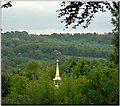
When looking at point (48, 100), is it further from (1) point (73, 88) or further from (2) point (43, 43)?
(2) point (43, 43)

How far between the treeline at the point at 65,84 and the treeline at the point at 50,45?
59mm

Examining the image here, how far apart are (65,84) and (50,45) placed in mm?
300

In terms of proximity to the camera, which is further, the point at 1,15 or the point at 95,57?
the point at 95,57

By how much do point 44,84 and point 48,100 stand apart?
13cm

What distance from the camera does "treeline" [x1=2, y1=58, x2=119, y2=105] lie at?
2516 millimetres

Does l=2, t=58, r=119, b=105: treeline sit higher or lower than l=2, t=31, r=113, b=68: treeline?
lower

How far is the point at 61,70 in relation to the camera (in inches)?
103

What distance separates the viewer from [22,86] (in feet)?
8.47

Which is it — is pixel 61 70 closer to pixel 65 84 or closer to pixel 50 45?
pixel 65 84

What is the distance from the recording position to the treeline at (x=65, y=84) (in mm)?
2516

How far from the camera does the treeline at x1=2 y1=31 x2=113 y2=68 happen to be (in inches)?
100

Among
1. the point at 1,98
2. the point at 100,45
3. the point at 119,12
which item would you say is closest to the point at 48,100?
the point at 1,98

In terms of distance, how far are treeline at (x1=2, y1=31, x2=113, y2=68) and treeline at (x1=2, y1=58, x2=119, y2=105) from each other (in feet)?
0.19

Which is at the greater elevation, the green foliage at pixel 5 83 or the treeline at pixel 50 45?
the treeline at pixel 50 45
